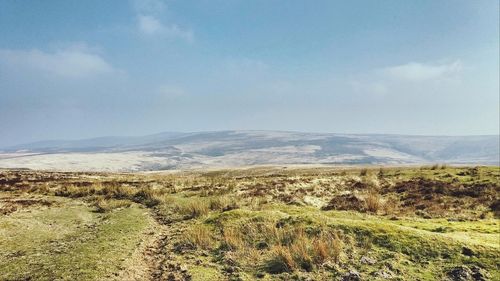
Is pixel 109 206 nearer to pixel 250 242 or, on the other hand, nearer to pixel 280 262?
pixel 250 242

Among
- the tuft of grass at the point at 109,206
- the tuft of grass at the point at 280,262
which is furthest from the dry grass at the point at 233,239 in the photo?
the tuft of grass at the point at 109,206

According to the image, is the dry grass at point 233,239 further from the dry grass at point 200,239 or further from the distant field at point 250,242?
the dry grass at point 200,239

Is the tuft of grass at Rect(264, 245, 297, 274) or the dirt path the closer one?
the dirt path

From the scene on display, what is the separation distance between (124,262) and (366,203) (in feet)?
48.6

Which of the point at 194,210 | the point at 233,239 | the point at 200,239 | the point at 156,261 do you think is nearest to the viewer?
the point at 156,261

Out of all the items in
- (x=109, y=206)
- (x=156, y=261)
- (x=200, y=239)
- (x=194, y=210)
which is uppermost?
(x=200, y=239)

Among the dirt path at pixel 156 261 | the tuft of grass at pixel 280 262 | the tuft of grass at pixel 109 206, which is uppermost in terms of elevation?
the tuft of grass at pixel 280 262

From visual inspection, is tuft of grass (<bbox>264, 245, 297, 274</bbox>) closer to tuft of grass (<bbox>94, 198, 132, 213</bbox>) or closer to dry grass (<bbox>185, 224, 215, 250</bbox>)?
dry grass (<bbox>185, 224, 215, 250</bbox>)

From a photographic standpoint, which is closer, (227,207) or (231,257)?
(231,257)

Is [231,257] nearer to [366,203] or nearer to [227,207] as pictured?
[227,207]

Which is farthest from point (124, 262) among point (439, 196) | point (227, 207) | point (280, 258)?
point (439, 196)

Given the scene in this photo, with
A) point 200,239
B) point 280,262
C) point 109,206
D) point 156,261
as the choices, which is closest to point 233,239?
point 200,239

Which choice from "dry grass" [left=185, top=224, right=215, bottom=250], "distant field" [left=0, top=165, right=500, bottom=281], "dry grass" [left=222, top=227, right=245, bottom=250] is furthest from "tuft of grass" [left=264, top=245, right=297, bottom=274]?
"dry grass" [left=185, top=224, right=215, bottom=250]

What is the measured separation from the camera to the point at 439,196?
27891mm
